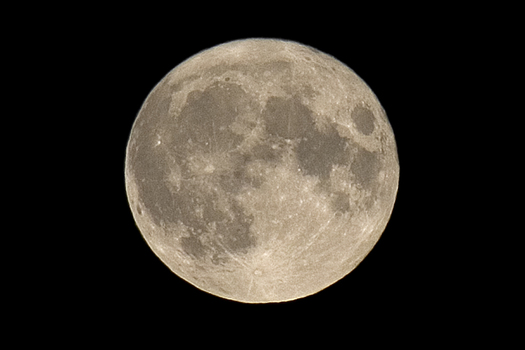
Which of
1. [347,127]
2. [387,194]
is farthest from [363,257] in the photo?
[347,127]

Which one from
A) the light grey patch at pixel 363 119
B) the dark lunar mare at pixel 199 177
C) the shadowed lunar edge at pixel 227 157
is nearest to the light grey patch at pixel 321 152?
the shadowed lunar edge at pixel 227 157

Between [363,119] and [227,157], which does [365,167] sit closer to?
[363,119]

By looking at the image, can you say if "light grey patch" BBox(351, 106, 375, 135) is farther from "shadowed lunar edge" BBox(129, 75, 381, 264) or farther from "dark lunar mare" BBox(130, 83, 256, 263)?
"dark lunar mare" BBox(130, 83, 256, 263)

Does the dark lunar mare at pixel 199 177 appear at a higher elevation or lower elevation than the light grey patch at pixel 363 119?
lower

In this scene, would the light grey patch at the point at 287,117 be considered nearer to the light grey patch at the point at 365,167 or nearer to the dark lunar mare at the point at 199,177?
the dark lunar mare at the point at 199,177

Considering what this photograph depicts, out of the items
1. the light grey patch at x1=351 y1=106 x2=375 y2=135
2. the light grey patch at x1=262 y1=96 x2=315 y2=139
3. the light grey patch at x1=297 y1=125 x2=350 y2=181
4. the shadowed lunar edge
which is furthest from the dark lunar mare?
the light grey patch at x1=351 y1=106 x2=375 y2=135

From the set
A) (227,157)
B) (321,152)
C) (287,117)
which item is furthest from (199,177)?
(321,152)
